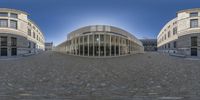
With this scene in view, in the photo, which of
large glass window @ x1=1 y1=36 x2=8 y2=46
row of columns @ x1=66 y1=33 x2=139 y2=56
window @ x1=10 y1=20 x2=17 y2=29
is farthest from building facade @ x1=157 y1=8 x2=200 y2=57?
window @ x1=10 y1=20 x2=17 y2=29

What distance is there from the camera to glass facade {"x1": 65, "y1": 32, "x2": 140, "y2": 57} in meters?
31.6

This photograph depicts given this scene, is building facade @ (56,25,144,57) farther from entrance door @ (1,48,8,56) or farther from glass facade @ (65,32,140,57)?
entrance door @ (1,48,8,56)

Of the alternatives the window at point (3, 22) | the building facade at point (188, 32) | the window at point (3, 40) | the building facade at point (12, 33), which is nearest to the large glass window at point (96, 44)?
the building facade at point (188, 32)

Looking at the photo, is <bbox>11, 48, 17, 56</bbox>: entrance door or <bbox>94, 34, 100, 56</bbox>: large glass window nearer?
<bbox>94, 34, 100, 56</bbox>: large glass window

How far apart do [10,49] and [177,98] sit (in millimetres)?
42616

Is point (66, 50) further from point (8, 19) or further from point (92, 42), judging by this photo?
point (8, 19)

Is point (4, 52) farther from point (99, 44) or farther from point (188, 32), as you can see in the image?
point (188, 32)

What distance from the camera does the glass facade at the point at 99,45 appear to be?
1244 inches

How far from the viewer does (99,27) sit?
1371 inches

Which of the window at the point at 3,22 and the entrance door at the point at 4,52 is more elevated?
the window at the point at 3,22

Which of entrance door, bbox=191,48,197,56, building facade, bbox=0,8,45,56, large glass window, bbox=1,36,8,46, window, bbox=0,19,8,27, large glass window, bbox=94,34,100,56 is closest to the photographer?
large glass window, bbox=94,34,100,56

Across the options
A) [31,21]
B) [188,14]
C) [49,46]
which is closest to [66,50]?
[31,21]

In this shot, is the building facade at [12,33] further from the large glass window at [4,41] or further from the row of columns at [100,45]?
the row of columns at [100,45]

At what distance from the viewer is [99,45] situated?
31469 millimetres
